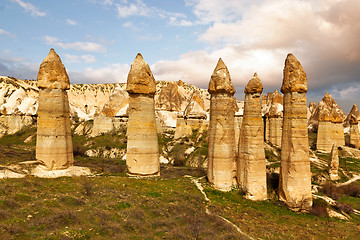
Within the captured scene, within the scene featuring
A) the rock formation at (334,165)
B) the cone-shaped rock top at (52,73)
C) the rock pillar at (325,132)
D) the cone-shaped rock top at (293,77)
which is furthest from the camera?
the rock pillar at (325,132)

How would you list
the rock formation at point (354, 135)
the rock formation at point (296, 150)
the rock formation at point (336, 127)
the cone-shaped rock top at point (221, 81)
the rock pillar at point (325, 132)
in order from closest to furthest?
the rock formation at point (296, 150) → the cone-shaped rock top at point (221, 81) → the rock pillar at point (325, 132) → the rock formation at point (336, 127) → the rock formation at point (354, 135)

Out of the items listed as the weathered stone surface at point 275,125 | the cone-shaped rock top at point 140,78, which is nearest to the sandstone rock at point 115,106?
the weathered stone surface at point 275,125

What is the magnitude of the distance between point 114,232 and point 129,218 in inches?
58.4

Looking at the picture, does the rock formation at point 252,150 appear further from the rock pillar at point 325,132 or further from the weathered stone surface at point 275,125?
the rock pillar at point 325,132

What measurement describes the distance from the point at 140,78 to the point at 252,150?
926 cm

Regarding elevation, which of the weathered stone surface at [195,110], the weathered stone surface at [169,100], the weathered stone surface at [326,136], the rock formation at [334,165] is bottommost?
the rock formation at [334,165]

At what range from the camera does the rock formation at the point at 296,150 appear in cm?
1797

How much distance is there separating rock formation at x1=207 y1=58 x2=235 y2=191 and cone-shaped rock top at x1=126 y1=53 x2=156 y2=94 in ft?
14.6

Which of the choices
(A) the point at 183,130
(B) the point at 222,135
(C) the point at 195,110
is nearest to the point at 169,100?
(C) the point at 195,110

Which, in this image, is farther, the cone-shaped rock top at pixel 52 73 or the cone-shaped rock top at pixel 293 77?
the cone-shaped rock top at pixel 293 77

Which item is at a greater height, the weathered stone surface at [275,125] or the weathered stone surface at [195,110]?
the weathered stone surface at [195,110]

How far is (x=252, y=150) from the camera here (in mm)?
18531

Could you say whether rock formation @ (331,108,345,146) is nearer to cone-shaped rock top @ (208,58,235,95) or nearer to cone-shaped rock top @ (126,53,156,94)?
cone-shaped rock top @ (208,58,235,95)

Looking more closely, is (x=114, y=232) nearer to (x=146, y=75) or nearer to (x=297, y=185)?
(x=146, y=75)
